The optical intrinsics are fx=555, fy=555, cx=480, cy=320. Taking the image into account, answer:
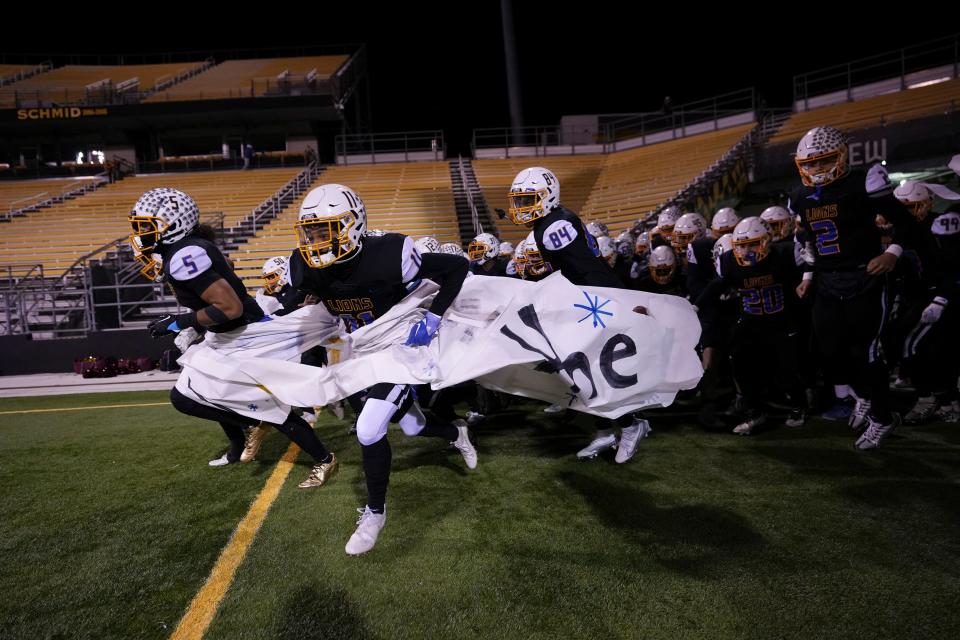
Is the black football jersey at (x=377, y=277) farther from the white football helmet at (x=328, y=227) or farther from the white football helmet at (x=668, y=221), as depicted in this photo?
the white football helmet at (x=668, y=221)

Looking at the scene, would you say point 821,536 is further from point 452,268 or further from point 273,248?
point 273,248

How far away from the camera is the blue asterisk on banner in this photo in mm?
3451

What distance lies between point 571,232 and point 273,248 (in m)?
12.9

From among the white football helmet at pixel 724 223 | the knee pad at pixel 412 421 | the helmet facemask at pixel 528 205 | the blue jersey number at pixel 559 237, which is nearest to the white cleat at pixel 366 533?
the knee pad at pixel 412 421

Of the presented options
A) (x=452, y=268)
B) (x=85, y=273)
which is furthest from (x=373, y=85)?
(x=452, y=268)

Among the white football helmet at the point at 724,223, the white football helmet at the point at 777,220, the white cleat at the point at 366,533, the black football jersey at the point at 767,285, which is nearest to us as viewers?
the white cleat at the point at 366,533

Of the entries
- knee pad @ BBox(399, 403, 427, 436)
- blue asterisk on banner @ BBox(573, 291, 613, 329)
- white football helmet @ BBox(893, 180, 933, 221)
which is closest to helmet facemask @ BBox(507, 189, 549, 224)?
blue asterisk on banner @ BBox(573, 291, 613, 329)

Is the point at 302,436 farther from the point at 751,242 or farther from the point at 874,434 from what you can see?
the point at 874,434

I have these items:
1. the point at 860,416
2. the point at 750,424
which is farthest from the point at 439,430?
the point at 860,416

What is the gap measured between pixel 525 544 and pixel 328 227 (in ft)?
6.62

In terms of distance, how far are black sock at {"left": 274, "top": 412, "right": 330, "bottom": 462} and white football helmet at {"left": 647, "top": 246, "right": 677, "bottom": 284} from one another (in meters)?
3.89

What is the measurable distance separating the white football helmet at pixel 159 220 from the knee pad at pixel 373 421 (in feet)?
6.17

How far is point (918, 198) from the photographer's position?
5.07m

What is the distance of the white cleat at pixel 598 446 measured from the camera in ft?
14.2
